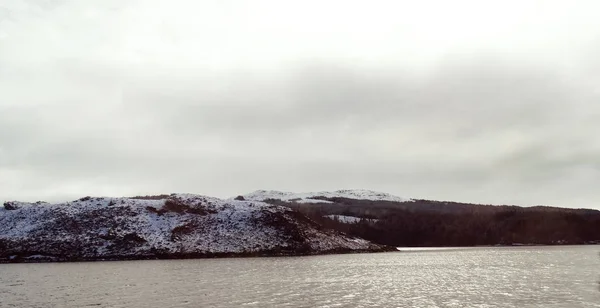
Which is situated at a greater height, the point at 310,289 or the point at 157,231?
the point at 157,231

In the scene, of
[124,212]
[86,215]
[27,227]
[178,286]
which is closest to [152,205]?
[124,212]

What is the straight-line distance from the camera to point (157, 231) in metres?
99.7

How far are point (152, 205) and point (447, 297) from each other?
284 ft

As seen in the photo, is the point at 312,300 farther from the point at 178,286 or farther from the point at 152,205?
the point at 152,205

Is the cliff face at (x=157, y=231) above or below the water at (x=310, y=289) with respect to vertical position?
above

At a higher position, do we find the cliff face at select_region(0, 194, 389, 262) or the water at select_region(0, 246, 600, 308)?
the cliff face at select_region(0, 194, 389, 262)

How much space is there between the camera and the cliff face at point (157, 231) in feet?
302

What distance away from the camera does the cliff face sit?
92.1 meters

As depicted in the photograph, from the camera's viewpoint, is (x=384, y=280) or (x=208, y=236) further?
(x=208, y=236)

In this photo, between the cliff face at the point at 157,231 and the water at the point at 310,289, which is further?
the cliff face at the point at 157,231

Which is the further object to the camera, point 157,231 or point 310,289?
point 157,231

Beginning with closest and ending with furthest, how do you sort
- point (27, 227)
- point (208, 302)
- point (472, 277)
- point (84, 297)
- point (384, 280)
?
point (208, 302) < point (84, 297) < point (384, 280) < point (472, 277) < point (27, 227)

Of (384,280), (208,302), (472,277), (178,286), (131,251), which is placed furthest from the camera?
(131,251)

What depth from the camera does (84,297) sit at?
37.4 m
